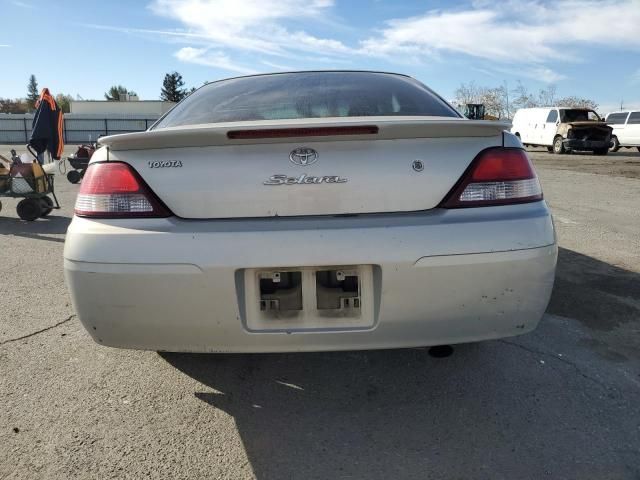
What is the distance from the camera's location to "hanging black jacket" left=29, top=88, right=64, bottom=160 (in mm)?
8125

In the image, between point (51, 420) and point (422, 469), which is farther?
point (51, 420)

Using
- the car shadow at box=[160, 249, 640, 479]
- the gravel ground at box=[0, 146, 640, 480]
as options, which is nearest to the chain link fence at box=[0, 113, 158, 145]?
the gravel ground at box=[0, 146, 640, 480]

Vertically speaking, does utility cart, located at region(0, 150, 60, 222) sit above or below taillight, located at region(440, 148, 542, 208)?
below

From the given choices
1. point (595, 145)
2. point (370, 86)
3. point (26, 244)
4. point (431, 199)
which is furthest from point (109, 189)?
point (595, 145)

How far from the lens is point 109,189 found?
2.01m

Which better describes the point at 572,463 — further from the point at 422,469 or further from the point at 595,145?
the point at 595,145

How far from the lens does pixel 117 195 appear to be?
1987 millimetres

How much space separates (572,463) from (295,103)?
2.00 metres

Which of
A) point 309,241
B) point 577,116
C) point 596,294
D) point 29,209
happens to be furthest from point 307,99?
point 577,116

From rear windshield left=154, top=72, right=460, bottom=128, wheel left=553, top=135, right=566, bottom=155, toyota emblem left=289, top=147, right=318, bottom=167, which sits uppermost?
rear windshield left=154, top=72, right=460, bottom=128

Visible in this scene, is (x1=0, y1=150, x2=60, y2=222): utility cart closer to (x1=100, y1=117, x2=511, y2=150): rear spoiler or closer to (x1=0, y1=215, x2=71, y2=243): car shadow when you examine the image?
(x1=0, y1=215, x2=71, y2=243): car shadow

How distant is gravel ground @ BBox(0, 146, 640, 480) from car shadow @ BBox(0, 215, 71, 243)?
309cm

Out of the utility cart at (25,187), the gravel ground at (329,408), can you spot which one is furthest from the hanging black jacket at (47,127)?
the gravel ground at (329,408)

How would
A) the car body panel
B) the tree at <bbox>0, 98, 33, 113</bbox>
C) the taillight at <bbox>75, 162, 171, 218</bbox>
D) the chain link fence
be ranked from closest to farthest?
the taillight at <bbox>75, 162, 171, 218</bbox> → the car body panel → the chain link fence → the tree at <bbox>0, 98, 33, 113</bbox>
